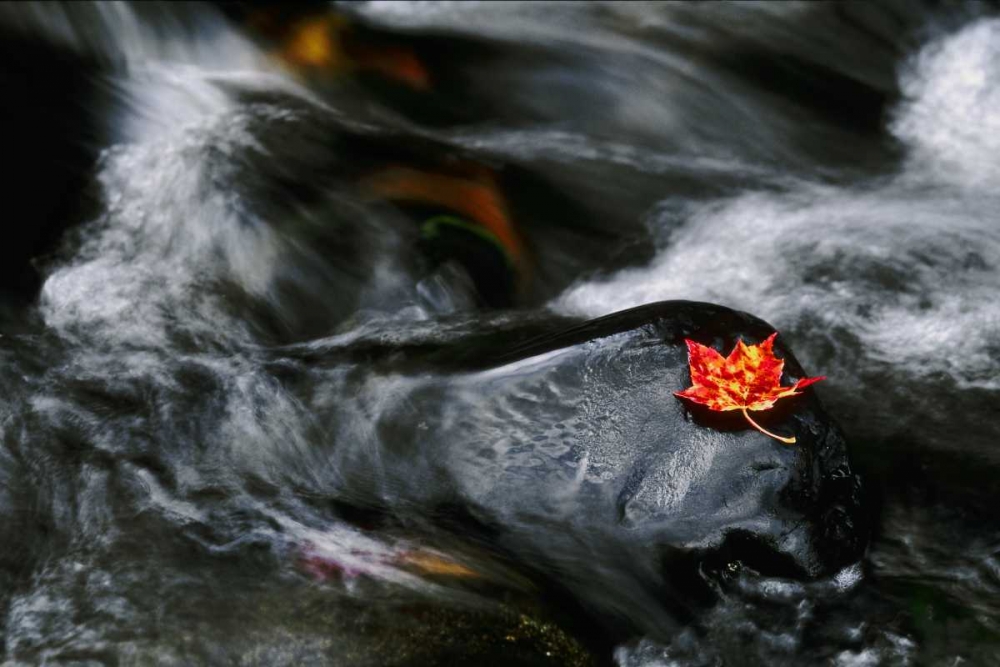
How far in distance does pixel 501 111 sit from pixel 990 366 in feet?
9.03

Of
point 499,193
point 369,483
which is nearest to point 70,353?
point 369,483

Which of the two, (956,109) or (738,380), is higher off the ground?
(956,109)

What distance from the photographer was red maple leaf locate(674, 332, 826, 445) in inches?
117

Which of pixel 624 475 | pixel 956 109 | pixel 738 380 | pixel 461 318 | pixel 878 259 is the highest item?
pixel 956 109

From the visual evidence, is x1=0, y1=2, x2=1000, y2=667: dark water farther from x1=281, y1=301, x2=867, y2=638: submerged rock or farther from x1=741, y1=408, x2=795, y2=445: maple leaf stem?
x1=741, y1=408, x2=795, y2=445: maple leaf stem

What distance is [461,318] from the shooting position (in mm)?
3881

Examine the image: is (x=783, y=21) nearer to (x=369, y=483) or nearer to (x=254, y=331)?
(x=254, y=331)

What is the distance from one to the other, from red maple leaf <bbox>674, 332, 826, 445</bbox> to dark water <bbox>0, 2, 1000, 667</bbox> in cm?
38

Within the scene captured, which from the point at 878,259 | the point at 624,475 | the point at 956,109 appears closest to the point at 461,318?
the point at 624,475

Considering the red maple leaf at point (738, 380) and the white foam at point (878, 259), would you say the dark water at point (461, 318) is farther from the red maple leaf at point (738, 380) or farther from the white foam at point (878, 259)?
the red maple leaf at point (738, 380)

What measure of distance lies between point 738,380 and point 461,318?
122 cm

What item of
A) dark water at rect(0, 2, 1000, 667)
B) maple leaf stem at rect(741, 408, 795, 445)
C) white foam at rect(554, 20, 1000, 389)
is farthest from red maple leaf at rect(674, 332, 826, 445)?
white foam at rect(554, 20, 1000, 389)

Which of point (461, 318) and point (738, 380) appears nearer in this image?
point (738, 380)

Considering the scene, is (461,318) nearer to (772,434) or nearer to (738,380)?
(738,380)
